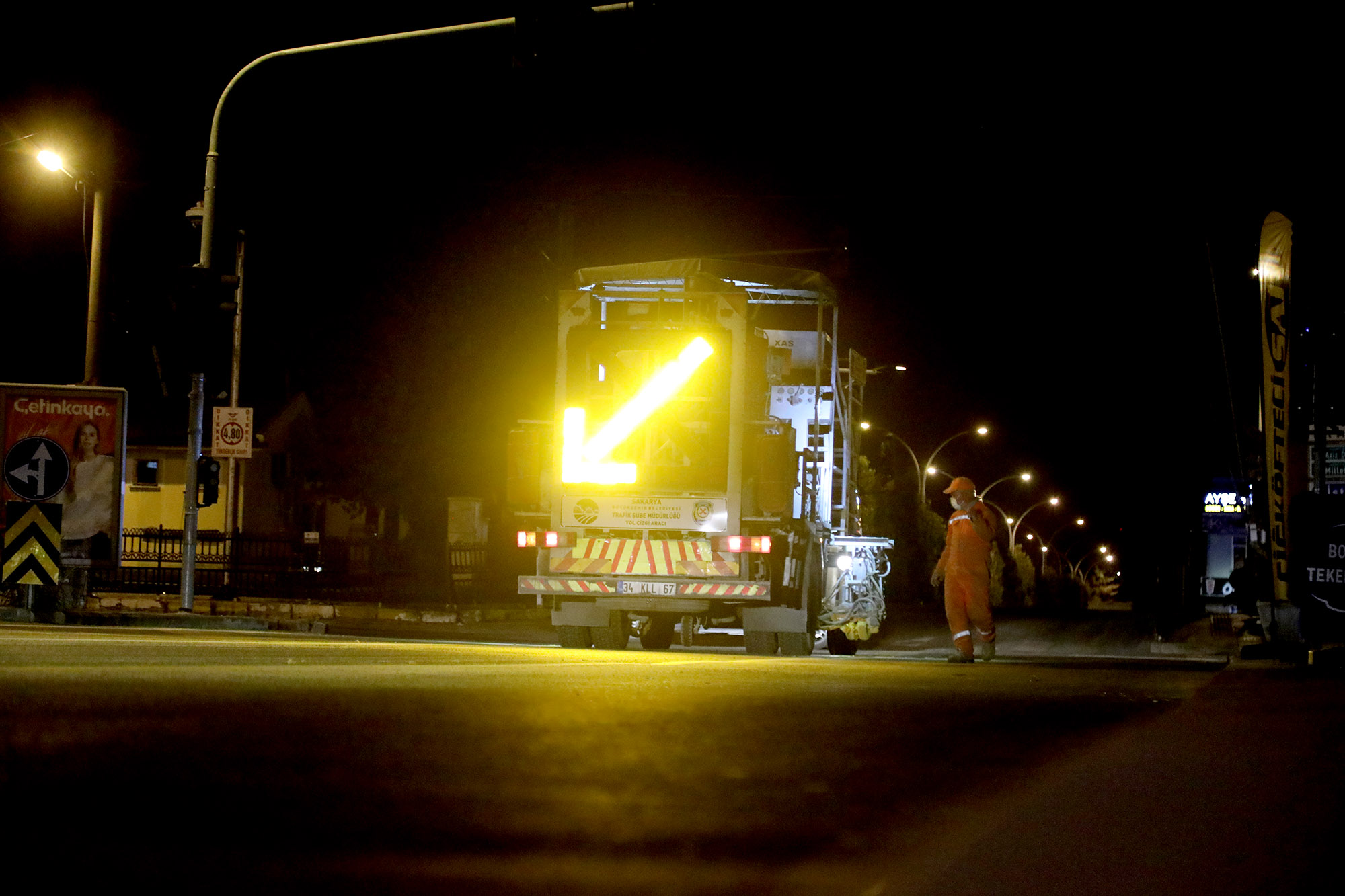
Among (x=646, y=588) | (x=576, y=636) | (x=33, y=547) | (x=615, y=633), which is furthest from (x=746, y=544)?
(x=33, y=547)

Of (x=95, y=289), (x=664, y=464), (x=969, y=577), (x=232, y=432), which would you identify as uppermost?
(x=95, y=289)

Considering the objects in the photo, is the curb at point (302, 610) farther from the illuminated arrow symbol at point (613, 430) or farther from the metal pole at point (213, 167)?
the illuminated arrow symbol at point (613, 430)

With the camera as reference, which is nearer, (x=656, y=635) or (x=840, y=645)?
(x=656, y=635)

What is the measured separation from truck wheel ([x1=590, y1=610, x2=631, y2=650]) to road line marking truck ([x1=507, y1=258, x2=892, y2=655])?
0.18ft

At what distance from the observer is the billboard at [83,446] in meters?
20.6

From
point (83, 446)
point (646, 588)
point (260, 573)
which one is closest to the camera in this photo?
point (646, 588)

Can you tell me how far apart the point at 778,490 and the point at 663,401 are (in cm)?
153

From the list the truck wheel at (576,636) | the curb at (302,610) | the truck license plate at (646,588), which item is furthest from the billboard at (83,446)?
the truck license plate at (646,588)

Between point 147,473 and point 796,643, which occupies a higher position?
point 147,473

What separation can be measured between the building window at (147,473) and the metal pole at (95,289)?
2481 centimetres

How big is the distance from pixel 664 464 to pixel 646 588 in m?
1.30

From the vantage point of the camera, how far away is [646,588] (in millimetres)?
15273

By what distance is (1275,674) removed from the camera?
39.1ft

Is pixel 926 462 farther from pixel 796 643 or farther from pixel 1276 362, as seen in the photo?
pixel 1276 362
